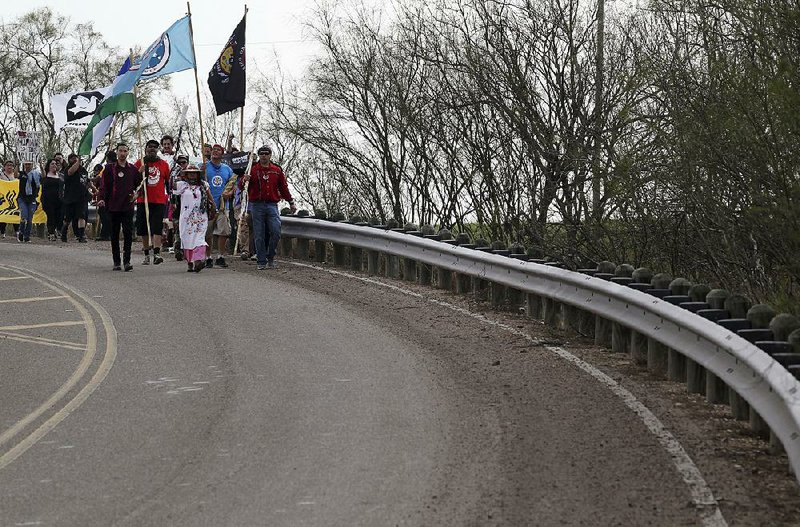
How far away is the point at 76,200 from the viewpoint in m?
28.3

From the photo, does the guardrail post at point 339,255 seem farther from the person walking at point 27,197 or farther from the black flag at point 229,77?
the person walking at point 27,197

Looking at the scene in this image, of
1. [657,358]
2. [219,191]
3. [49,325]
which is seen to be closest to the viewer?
[657,358]

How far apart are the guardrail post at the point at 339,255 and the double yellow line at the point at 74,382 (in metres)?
4.45

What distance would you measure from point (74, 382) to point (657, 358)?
4.37m

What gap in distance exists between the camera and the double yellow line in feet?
30.8

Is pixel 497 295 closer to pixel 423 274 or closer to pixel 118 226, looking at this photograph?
pixel 423 274

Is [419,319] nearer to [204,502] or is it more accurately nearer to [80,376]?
[80,376]

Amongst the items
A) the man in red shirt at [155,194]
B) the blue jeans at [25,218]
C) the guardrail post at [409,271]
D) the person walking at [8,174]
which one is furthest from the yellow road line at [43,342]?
the person walking at [8,174]

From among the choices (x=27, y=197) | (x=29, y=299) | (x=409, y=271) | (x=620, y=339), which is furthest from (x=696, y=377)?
(x=27, y=197)

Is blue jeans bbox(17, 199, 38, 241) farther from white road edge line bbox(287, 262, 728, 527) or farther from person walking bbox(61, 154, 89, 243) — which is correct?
white road edge line bbox(287, 262, 728, 527)

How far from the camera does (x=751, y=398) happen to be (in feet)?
28.8

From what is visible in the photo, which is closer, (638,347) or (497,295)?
(638,347)

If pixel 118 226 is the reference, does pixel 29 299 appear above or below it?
below

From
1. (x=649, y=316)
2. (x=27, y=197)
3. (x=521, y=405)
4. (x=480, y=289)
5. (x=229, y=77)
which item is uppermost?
(x=229, y=77)
